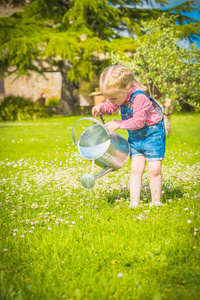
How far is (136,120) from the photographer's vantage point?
9.34 ft

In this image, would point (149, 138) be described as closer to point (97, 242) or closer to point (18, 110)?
point (97, 242)

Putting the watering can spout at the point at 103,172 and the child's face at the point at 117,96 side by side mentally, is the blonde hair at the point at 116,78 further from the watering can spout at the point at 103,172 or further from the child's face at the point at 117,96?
the watering can spout at the point at 103,172

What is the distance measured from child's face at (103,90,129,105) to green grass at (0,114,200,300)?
1046mm

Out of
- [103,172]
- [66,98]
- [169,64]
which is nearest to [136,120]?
[103,172]

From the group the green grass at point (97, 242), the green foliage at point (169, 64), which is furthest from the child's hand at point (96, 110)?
the green foliage at point (169, 64)

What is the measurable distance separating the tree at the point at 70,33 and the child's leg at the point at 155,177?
48.1ft

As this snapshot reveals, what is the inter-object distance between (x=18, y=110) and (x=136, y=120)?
56.7ft

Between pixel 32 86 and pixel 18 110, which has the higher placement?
pixel 32 86

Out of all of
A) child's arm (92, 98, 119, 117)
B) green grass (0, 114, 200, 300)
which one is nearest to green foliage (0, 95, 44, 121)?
green grass (0, 114, 200, 300)

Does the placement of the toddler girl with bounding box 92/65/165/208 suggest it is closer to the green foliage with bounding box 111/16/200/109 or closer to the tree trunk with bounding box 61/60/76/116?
the green foliage with bounding box 111/16/200/109

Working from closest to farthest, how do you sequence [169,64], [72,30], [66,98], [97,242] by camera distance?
[97,242] → [169,64] → [72,30] → [66,98]

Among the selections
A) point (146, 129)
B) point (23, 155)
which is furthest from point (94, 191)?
point (23, 155)

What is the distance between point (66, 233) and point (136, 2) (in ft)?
67.4

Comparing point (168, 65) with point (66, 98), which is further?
point (66, 98)
